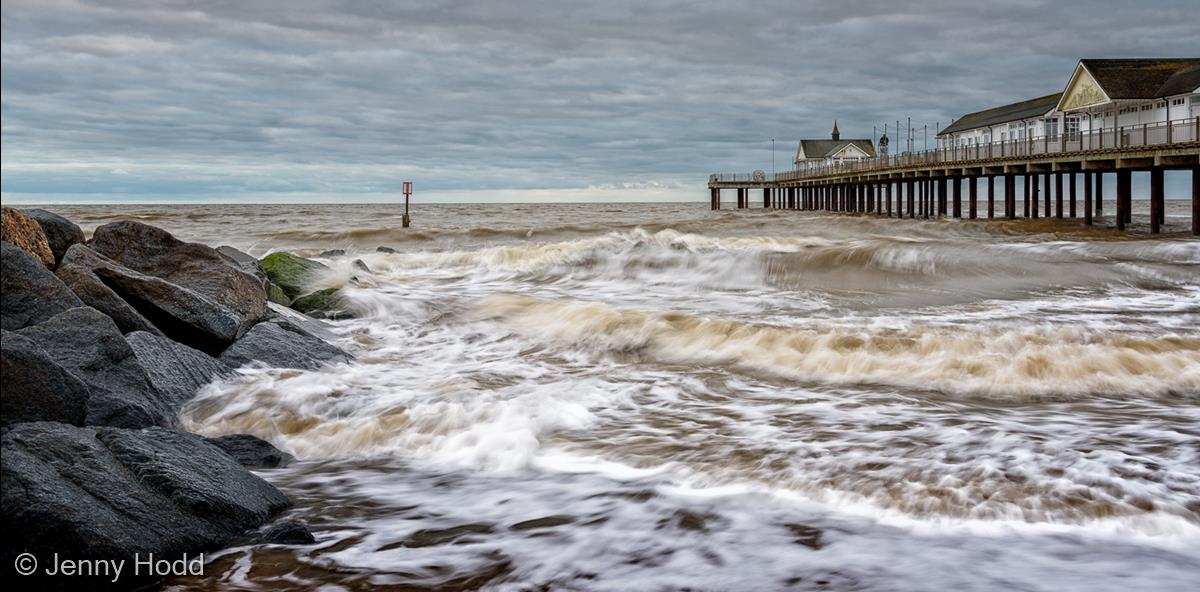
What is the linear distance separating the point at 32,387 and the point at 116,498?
3.10 ft

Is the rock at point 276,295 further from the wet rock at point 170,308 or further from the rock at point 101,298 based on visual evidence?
the rock at point 101,298

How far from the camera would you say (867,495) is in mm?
5250

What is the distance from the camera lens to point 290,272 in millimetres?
15711

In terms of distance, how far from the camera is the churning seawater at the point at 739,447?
4.43 meters

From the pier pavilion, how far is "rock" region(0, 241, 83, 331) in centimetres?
2594

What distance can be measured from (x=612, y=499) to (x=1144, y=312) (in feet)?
34.5

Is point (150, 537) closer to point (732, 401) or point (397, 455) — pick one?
point (397, 455)

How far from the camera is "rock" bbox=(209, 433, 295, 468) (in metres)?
6.05

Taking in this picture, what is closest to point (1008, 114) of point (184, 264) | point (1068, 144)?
point (1068, 144)

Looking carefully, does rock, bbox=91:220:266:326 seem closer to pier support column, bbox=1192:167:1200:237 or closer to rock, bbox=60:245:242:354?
rock, bbox=60:245:242:354

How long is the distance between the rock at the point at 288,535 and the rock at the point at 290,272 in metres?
10.3

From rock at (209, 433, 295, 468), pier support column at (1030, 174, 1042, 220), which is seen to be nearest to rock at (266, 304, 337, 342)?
rock at (209, 433, 295, 468)

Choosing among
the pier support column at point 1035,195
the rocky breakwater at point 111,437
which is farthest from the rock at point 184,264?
the pier support column at point 1035,195

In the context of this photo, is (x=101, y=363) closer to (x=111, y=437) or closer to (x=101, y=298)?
(x=111, y=437)
